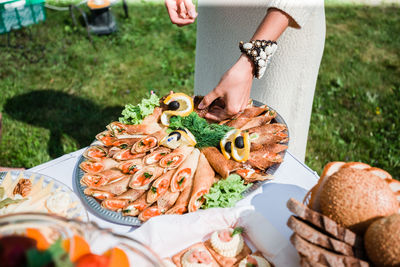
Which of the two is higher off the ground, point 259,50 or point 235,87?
point 259,50

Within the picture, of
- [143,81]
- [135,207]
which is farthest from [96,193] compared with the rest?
[143,81]

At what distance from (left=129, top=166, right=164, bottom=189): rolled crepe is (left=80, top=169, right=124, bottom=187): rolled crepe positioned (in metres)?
0.14

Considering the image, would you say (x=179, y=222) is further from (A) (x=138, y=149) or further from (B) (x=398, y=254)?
(B) (x=398, y=254)

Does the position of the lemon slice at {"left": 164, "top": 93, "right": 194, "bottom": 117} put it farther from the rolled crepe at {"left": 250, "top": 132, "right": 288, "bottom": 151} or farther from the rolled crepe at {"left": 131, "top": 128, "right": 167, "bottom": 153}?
the rolled crepe at {"left": 250, "top": 132, "right": 288, "bottom": 151}

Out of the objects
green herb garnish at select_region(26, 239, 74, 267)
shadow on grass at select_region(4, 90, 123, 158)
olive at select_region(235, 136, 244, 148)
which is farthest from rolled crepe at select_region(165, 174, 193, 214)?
shadow on grass at select_region(4, 90, 123, 158)

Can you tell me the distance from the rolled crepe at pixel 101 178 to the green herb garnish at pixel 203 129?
1.47 feet

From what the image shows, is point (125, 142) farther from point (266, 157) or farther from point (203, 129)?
point (266, 157)

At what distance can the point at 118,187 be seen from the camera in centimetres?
170

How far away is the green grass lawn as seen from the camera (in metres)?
3.67

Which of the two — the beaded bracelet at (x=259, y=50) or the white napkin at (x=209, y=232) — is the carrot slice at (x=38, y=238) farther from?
the beaded bracelet at (x=259, y=50)

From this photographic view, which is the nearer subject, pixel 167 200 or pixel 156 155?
pixel 167 200

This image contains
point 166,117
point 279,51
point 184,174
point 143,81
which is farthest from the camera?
point 143,81

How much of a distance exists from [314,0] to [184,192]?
133 cm

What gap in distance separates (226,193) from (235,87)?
0.61 meters
